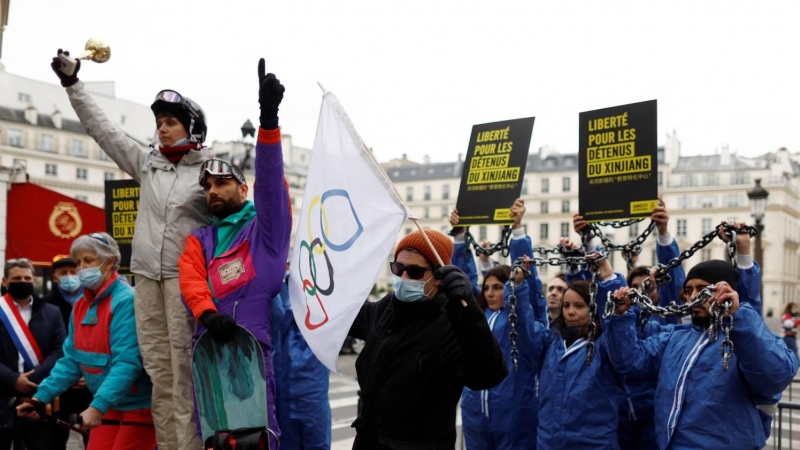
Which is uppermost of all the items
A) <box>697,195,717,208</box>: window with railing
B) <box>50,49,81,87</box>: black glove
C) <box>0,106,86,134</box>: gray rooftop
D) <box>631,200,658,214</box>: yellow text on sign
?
<box>0,106,86,134</box>: gray rooftop

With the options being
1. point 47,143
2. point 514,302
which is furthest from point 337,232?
point 47,143

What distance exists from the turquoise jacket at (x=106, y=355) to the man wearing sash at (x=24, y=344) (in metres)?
1.62

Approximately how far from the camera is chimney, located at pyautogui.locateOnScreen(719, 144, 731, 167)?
93.4 metres

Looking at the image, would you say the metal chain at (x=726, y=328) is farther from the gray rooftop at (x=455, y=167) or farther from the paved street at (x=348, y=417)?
the gray rooftop at (x=455, y=167)

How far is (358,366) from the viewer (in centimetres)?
354

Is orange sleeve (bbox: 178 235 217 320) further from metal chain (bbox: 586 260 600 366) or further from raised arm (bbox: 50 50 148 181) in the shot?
metal chain (bbox: 586 260 600 366)

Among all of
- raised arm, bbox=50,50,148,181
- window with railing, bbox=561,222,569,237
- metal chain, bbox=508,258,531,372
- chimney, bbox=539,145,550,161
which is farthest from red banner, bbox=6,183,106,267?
chimney, bbox=539,145,550,161

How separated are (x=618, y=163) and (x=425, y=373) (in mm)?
2461

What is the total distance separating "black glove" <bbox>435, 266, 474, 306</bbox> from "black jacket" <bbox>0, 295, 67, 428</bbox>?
412 centimetres

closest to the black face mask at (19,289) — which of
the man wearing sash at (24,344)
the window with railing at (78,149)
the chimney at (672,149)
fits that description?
the man wearing sash at (24,344)

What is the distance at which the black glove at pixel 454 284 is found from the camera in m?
3.07

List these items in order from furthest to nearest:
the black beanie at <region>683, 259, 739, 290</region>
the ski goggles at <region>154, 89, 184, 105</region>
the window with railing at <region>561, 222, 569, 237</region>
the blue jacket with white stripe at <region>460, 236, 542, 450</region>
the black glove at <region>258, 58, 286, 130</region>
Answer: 1. the window with railing at <region>561, 222, 569, 237</region>
2. the blue jacket with white stripe at <region>460, 236, 542, 450</region>
3. the black beanie at <region>683, 259, 739, 290</region>
4. the ski goggles at <region>154, 89, 184, 105</region>
5. the black glove at <region>258, 58, 286, 130</region>

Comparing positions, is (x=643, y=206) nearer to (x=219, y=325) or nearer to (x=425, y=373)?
(x=425, y=373)

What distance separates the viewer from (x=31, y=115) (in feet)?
258
